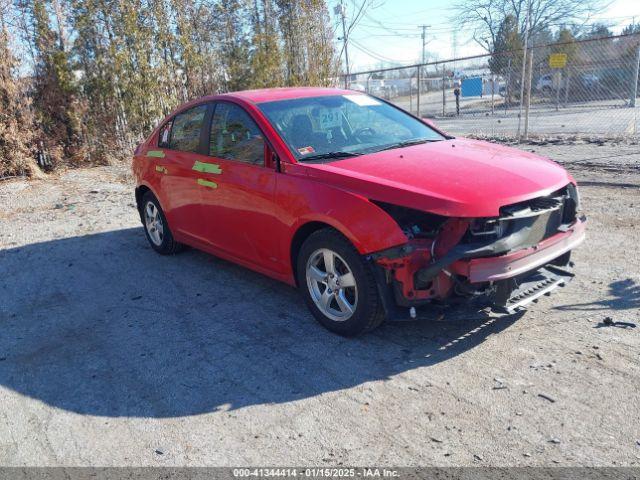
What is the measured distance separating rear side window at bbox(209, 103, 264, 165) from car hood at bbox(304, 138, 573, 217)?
0.68 metres

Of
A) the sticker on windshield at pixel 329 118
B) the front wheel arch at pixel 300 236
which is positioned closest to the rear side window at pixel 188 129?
the sticker on windshield at pixel 329 118

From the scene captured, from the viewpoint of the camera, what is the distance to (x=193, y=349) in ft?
13.8

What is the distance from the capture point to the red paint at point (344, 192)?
3.62 m

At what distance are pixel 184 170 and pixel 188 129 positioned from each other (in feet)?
1.41

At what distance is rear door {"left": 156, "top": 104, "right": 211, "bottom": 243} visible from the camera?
5477mm

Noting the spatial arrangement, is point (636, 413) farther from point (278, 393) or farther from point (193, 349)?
point (193, 349)

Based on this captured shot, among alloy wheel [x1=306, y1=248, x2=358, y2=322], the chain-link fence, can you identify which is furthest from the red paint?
the chain-link fence

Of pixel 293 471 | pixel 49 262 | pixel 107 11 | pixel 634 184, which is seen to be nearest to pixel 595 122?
pixel 634 184

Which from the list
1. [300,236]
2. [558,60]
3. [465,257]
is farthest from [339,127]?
[558,60]

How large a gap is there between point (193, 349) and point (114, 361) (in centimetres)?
56

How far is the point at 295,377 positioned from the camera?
12.2ft

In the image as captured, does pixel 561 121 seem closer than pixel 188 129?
No

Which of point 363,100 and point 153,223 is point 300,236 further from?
point 153,223

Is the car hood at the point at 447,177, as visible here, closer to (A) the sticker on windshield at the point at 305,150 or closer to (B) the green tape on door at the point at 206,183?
(A) the sticker on windshield at the point at 305,150
